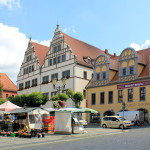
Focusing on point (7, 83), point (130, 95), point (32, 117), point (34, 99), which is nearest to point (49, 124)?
point (32, 117)

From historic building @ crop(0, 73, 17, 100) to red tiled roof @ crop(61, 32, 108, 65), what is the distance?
25255 millimetres

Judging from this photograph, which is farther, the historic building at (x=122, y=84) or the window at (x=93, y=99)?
the window at (x=93, y=99)

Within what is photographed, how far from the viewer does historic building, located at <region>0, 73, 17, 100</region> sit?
65625 millimetres

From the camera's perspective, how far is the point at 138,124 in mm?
31719

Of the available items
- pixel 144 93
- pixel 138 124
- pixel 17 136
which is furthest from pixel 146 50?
pixel 17 136

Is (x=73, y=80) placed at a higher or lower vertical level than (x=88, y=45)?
lower

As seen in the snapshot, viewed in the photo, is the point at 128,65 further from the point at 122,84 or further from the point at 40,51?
the point at 40,51

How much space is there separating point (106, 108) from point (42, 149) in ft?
90.3

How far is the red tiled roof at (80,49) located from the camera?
47.4 meters

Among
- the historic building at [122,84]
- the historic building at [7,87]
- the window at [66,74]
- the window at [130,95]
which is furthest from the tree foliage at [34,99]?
the historic building at [7,87]

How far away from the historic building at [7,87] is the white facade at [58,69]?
998 centimetres

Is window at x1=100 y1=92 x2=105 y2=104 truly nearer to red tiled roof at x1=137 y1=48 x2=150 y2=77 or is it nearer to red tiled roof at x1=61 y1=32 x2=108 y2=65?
red tiled roof at x1=137 y1=48 x2=150 y2=77

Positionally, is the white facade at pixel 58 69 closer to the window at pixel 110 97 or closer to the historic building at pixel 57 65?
the historic building at pixel 57 65

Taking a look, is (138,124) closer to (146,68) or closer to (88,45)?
(146,68)
